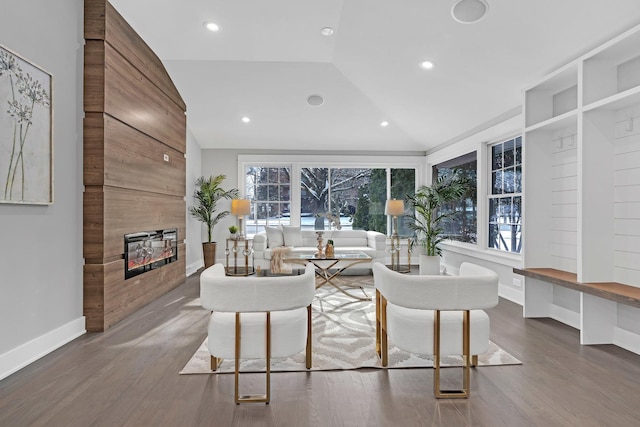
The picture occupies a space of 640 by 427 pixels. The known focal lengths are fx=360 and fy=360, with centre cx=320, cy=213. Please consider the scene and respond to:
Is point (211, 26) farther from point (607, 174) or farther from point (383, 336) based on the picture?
point (607, 174)

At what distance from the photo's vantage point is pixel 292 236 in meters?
6.57

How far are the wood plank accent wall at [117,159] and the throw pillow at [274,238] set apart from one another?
199 cm

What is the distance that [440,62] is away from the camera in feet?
13.4

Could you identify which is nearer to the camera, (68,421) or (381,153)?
(68,421)

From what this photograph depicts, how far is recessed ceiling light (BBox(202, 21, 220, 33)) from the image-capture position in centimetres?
412

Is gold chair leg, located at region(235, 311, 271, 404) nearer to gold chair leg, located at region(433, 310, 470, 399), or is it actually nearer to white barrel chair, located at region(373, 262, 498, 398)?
white barrel chair, located at region(373, 262, 498, 398)

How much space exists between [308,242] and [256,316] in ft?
14.8

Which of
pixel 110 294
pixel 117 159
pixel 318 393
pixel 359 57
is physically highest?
pixel 359 57

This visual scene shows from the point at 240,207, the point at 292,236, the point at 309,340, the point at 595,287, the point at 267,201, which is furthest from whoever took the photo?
the point at 267,201

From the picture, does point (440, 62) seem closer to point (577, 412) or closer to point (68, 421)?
point (577, 412)

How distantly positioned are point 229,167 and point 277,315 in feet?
18.0

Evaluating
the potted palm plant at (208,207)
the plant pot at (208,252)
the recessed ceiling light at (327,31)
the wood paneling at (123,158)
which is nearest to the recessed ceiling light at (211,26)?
the recessed ceiling light at (327,31)

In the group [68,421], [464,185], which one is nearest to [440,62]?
[464,185]

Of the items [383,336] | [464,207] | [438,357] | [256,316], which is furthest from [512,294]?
[256,316]
